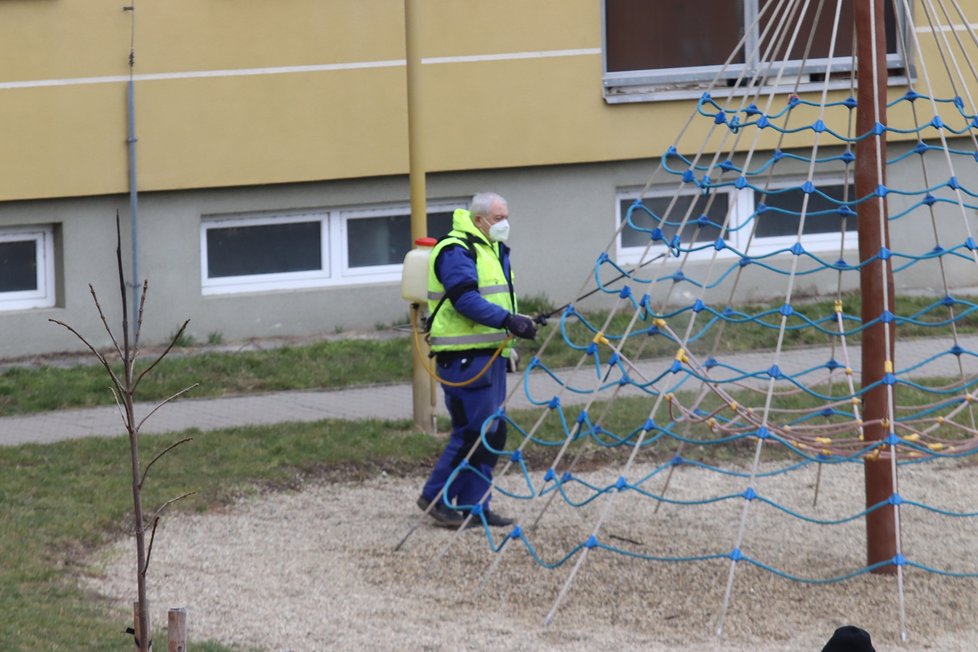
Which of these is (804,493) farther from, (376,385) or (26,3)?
(26,3)

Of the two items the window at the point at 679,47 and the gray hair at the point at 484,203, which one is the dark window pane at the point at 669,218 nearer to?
the window at the point at 679,47

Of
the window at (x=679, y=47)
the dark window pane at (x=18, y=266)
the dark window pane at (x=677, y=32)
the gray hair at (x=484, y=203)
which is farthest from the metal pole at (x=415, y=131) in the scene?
the dark window pane at (x=18, y=266)

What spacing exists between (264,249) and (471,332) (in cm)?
542

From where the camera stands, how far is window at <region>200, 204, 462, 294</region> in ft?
41.4

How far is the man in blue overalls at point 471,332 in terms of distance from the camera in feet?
25.0

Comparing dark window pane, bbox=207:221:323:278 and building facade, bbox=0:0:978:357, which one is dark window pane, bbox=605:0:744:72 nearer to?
building facade, bbox=0:0:978:357

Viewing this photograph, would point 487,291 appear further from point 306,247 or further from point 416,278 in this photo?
point 306,247

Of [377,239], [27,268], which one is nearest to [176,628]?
[27,268]

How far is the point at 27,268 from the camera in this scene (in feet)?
40.2

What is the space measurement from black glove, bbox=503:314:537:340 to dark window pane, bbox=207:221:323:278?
222 inches

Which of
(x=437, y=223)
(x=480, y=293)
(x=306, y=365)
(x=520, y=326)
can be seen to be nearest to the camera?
(x=520, y=326)

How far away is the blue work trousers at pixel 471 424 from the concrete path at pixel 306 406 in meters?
1.68

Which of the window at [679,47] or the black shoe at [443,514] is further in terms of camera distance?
the window at [679,47]

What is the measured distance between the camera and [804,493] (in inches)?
341
